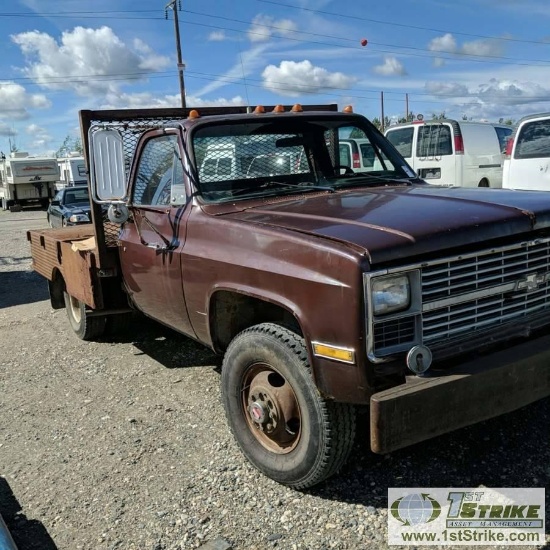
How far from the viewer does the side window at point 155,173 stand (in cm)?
423

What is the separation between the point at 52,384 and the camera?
508 cm

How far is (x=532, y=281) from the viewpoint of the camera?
3.15m

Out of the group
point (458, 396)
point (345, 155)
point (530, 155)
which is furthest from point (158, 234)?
point (530, 155)

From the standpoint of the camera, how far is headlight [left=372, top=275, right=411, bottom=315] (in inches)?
105

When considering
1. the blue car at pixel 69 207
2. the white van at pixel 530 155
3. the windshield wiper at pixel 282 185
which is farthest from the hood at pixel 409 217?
the blue car at pixel 69 207

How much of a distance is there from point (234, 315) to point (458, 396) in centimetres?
148

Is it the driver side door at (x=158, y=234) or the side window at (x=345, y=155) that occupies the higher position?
the side window at (x=345, y=155)

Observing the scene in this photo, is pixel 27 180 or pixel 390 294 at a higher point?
pixel 27 180

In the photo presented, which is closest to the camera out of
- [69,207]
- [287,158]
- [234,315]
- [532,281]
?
[532,281]

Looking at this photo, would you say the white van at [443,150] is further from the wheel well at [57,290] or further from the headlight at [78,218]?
the wheel well at [57,290]

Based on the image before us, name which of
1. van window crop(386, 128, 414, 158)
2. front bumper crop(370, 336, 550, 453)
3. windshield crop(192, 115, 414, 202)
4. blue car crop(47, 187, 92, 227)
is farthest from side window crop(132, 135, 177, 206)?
blue car crop(47, 187, 92, 227)

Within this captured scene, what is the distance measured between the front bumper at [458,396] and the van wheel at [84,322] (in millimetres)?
3839

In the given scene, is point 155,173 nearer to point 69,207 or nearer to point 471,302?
point 471,302

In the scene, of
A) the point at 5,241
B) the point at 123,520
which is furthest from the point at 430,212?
the point at 5,241
